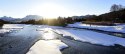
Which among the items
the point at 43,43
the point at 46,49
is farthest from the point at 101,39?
the point at 46,49

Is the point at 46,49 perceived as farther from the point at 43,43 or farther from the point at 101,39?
the point at 101,39

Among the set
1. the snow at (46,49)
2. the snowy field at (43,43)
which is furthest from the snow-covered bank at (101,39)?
the snow at (46,49)

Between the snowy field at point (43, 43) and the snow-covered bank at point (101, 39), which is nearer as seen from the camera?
the snowy field at point (43, 43)

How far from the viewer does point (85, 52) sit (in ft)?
52.5

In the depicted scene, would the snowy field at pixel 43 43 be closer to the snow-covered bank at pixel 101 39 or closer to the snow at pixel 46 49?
the snow at pixel 46 49

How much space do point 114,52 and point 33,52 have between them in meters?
6.54

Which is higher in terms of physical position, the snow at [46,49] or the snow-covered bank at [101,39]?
the snow at [46,49]

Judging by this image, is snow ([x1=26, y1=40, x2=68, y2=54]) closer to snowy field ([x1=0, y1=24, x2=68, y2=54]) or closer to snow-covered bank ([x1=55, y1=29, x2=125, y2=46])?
snowy field ([x1=0, y1=24, x2=68, y2=54])

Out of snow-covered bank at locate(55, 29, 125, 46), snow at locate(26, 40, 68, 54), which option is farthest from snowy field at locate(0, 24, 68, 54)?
snow-covered bank at locate(55, 29, 125, 46)

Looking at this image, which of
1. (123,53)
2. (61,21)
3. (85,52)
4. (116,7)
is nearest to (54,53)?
(85,52)

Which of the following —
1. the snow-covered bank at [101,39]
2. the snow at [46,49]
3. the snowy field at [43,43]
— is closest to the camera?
the snow at [46,49]

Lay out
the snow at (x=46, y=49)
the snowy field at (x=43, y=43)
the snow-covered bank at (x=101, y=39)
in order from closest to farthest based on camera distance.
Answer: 1. the snow at (x=46, y=49)
2. the snowy field at (x=43, y=43)
3. the snow-covered bank at (x=101, y=39)

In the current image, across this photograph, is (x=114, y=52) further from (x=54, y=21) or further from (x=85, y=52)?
(x=54, y=21)

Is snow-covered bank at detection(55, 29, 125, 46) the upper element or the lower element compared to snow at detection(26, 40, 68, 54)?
lower
